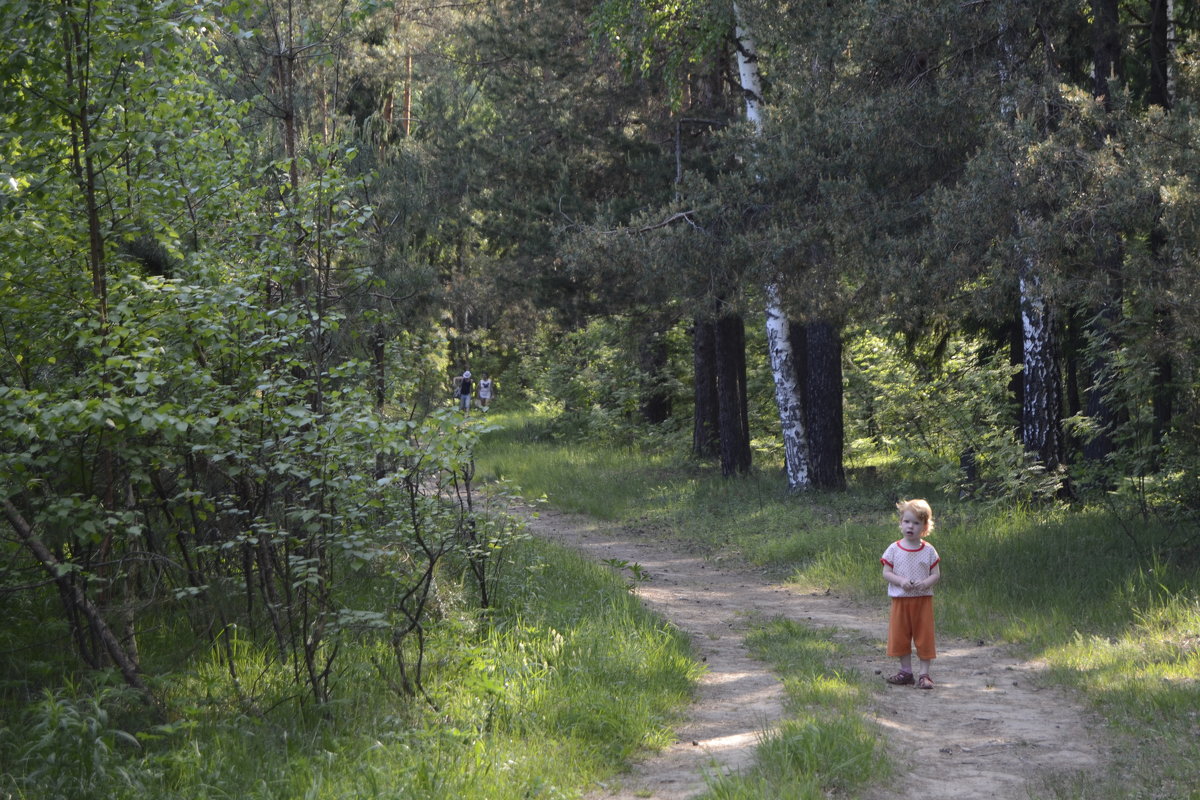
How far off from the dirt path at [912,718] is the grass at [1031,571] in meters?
0.24

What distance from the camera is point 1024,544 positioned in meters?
10.9

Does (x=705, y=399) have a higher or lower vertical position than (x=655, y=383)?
lower

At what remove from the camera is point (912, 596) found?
725 cm

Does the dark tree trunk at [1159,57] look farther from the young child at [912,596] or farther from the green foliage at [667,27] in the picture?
the young child at [912,596]

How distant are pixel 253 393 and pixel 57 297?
113 cm

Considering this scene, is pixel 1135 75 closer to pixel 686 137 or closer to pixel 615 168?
pixel 686 137

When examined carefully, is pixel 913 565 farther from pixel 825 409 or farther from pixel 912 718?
pixel 825 409

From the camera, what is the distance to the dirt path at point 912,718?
5.33 metres

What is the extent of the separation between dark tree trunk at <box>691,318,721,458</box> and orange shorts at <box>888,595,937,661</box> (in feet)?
46.7

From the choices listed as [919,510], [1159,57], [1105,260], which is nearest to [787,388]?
[1159,57]

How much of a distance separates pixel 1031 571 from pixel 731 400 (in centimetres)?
869

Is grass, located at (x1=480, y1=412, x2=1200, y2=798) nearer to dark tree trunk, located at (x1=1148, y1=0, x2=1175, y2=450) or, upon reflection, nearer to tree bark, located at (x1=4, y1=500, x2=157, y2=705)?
dark tree trunk, located at (x1=1148, y1=0, x2=1175, y2=450)

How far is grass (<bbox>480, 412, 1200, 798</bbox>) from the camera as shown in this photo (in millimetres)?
5945

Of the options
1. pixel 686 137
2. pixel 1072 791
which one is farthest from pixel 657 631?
pixel 686 137
